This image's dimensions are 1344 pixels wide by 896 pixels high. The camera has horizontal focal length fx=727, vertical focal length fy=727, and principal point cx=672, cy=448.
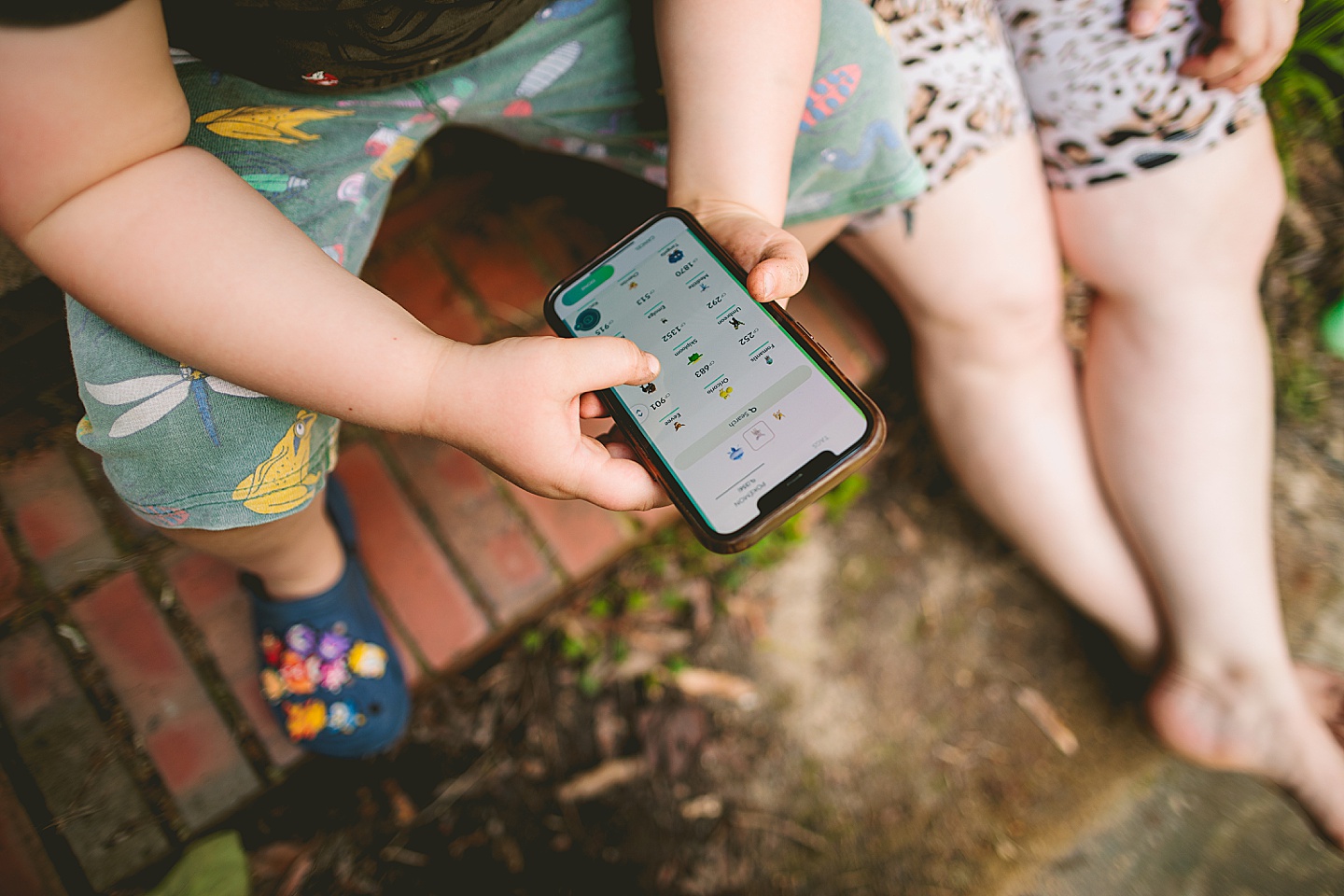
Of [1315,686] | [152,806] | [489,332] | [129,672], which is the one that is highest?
[489,332]

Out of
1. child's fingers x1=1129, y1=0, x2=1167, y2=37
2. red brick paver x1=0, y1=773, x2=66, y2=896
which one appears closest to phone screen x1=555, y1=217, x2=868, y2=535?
child's fingers x1=1129, y1=0, x2=1167, y2=37

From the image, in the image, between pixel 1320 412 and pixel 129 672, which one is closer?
pixel 129 672

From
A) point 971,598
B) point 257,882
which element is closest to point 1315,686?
point 971,598

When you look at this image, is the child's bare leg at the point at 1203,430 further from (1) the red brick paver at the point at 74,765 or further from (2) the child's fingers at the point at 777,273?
(1) the red brick paver at the point at 74,765

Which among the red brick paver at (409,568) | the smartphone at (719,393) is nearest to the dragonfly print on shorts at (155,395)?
the smartphone at (719,393)

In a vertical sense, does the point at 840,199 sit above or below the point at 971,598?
above

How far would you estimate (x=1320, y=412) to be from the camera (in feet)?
4.99

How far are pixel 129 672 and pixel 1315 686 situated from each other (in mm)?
1992

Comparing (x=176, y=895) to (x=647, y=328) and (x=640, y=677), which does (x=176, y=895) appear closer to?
(x=640, y=677)

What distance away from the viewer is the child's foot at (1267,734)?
47.1 inches

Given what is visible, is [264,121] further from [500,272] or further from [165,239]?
[500,272]

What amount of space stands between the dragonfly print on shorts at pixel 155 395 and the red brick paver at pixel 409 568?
52 cm

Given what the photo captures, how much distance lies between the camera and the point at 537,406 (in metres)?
0.71

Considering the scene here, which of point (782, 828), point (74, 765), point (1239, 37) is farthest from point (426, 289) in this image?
point (1239, 37)
